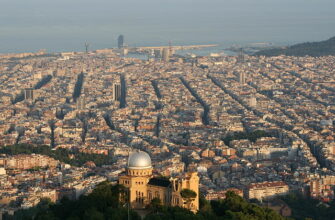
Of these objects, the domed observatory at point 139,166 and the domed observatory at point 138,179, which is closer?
the domed observatory at point 138,179

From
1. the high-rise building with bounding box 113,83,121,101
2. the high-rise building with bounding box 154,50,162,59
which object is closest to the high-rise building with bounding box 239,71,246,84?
the high-rise building with bounding box 113,83,121,101

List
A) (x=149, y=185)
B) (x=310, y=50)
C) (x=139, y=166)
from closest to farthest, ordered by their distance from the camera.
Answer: (x=149, y=185) → (x=139, y=166) → (x=310, y=50)

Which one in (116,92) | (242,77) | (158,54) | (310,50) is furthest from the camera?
(158,54)

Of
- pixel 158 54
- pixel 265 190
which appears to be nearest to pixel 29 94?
pixel 265 190

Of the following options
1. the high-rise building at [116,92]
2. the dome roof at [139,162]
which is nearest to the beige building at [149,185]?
the dome roof at [139,162]

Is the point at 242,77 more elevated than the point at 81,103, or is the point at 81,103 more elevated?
the point at 81,103

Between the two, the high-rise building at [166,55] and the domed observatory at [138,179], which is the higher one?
the domed observatory at [138,179]

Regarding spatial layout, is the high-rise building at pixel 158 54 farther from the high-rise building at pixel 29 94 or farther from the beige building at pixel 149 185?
the beige building at pixel 149 185

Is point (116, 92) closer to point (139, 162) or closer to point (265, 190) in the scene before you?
point (265, 190)
